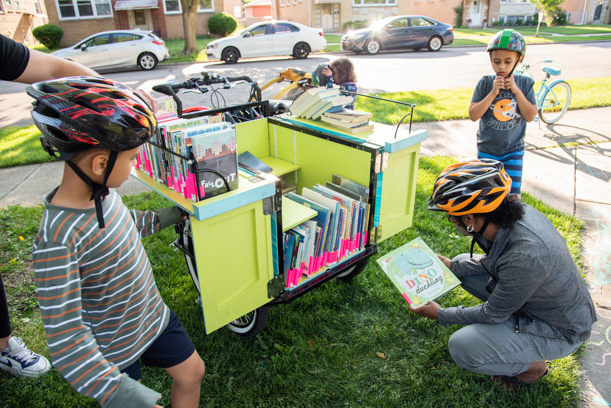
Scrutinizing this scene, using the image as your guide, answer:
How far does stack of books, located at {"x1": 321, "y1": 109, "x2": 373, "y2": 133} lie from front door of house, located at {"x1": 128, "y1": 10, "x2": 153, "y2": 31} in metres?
26.0

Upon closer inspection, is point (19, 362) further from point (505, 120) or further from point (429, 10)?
point (429, 10)

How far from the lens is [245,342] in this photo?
3.01 metres

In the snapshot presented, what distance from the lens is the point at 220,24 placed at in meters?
23.5

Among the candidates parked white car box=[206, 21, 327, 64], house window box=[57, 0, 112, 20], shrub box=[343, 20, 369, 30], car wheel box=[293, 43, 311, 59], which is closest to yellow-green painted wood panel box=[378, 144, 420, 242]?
parked white car box=[206, 21, 327, 64]

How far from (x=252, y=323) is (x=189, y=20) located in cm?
1687

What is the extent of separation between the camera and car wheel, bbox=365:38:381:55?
53.4ft

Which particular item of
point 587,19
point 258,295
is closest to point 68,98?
point 258,295

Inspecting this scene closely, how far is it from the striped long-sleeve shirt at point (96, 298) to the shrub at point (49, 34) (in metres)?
24.5

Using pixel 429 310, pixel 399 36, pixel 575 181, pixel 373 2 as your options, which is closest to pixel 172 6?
pixel 373 2

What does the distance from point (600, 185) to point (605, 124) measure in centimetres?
304

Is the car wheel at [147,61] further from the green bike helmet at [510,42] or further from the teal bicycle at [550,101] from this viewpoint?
the green bike helmet at [510,42]

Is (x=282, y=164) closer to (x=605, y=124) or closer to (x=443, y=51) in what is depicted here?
(x=605, y=124)

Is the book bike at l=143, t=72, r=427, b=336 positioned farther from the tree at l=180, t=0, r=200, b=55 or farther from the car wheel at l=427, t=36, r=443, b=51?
the car wheel at l=427, t=36, r=443, b=51

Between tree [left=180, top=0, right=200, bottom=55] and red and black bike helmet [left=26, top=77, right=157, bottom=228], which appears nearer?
red and black bike helmet [left=26, top=77, right=157, bottom=228]
